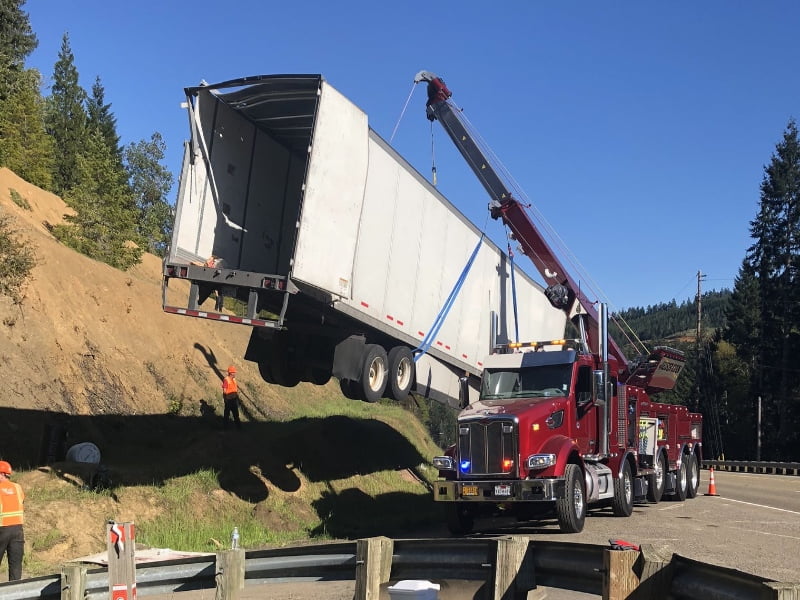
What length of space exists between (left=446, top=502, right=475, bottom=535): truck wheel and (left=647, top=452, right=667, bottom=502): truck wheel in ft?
19.8

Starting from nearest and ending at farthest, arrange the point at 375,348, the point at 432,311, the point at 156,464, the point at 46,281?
the point at 375,348, the point at 432,311, the point at 156,464, the point at 46,281

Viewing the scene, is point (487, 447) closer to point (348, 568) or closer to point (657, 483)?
point (348, 568)

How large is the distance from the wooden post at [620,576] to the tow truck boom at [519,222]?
15.6m

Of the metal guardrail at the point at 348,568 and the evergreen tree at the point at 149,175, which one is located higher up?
the evergreen tree at the point at 149,175

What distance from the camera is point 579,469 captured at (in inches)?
Result: 496

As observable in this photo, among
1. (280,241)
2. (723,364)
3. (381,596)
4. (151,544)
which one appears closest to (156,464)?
(151,544)

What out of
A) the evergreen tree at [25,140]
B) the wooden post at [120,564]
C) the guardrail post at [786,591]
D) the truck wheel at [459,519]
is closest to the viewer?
the guardrail post at [786,591]

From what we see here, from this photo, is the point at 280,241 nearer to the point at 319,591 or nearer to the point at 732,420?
the point at 319,591

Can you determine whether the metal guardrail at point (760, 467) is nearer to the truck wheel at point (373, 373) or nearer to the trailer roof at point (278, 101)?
the truck wheel at point (373, 373)

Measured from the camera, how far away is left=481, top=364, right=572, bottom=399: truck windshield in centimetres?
1333

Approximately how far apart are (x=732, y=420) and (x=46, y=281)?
6223cm

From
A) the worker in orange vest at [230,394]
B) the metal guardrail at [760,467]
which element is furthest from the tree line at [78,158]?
the metal guardrail at [760,467]

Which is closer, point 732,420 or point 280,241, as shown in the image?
point 280,241

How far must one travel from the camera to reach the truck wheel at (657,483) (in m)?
Answer: 17.6
